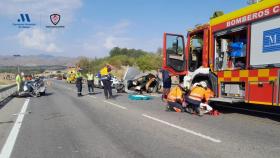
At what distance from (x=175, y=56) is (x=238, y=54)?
11.8 ft

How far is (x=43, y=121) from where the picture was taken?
10.8 m

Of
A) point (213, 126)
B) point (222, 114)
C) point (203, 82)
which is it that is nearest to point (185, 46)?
point (203, 82)

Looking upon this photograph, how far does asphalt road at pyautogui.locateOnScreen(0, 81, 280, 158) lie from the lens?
644 centimetres

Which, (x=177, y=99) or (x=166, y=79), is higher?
(x=166, y=79)

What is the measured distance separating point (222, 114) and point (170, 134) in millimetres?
3848

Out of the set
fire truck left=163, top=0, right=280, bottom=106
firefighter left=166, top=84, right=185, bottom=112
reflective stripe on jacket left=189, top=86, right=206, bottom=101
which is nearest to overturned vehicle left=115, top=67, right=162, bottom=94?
fire truck left=163, top=0, right=280, bottom=106

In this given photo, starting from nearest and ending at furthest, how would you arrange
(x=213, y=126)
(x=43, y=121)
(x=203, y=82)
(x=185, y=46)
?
(x=213, y=126), (x=43, y=121), (x=203, y=82), (x=185, y=46)

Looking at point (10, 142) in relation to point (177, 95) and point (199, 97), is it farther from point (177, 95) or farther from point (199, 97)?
point (177, 95)

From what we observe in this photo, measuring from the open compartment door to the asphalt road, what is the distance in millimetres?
3150

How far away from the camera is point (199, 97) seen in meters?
11.2

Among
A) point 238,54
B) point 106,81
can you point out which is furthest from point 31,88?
point 238,54

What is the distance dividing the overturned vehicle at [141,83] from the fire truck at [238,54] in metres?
8.71

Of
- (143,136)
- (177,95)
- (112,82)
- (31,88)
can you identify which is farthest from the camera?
(112,82)

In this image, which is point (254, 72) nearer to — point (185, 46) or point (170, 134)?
point (170, 134)
